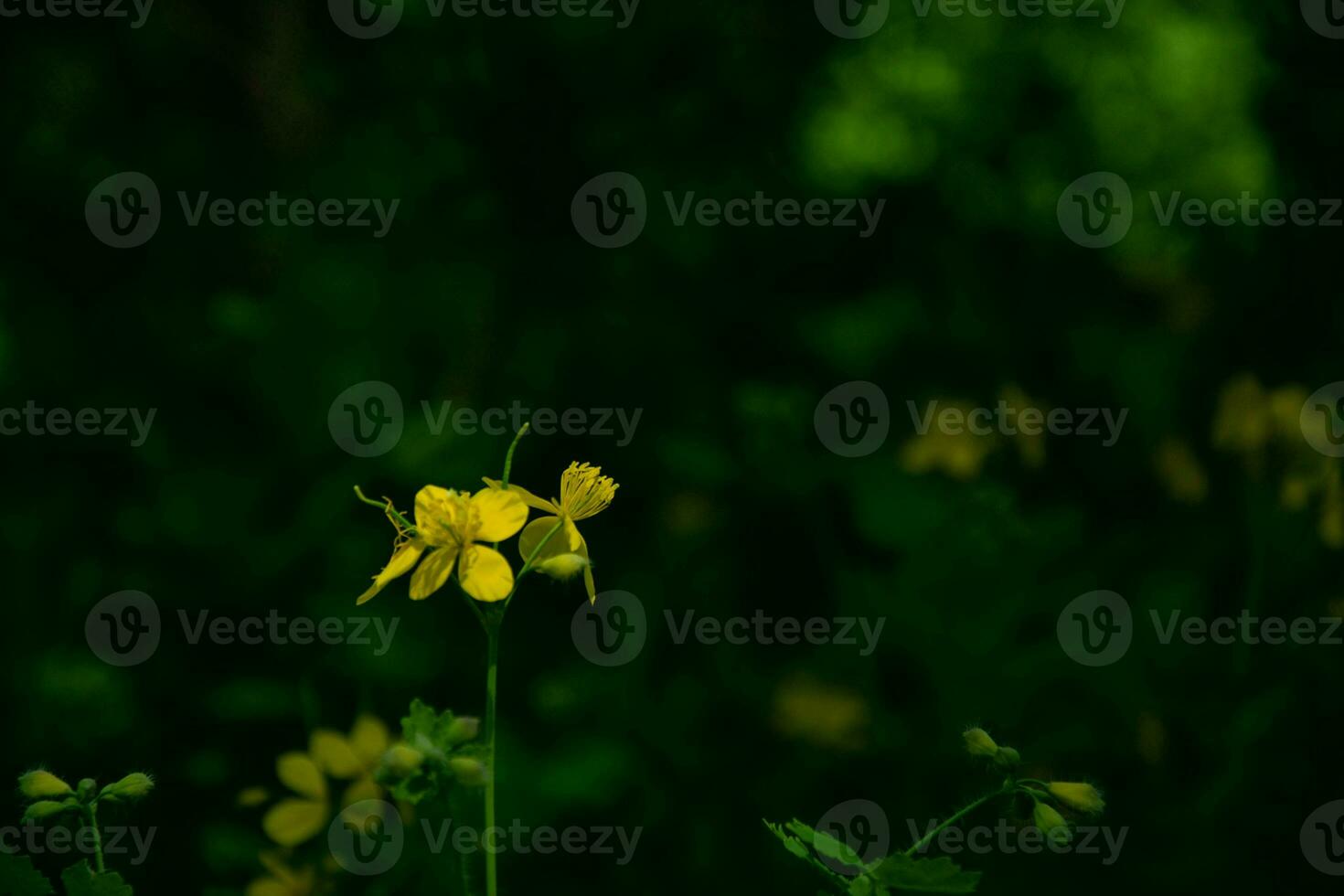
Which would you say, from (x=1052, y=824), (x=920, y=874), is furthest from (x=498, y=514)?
(x=1052, y=824)

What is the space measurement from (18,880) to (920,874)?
890 mm

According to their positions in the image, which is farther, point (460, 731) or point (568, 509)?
point (568, 509)

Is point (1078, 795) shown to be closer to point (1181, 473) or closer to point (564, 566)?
point (564, 566)

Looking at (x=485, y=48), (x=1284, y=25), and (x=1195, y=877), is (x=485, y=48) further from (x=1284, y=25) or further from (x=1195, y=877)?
(x=1195, y=877)

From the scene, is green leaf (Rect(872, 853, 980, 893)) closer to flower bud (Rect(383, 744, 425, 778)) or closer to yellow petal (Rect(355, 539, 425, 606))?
flower bud (Rect(383, 744, 425, 778))

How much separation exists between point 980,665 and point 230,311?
2.28 m

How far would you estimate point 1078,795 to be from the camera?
140cm

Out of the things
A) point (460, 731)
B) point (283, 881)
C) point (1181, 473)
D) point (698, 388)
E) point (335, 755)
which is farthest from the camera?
point (698, 388)

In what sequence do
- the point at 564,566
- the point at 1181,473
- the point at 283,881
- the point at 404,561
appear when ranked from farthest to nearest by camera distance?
the point at 1181,473 → the point at 283,881 → the point at 404,561 → the point at 564,566

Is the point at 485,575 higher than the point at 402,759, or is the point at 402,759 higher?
the point at 485,575

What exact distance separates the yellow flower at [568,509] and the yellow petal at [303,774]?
2.07ft

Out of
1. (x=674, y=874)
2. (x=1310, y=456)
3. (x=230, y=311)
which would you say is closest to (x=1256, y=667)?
(x=1310, y=456)

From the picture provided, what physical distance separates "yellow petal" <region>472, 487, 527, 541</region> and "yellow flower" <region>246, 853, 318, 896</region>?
0.77 m

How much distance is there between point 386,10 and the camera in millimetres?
4898
